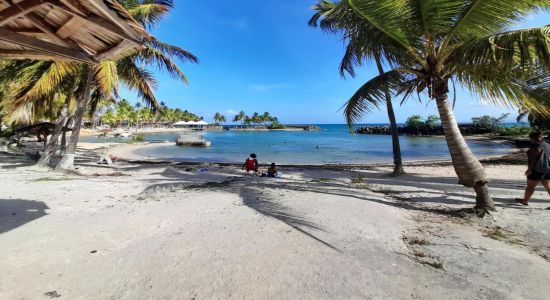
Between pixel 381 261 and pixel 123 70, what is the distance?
41.0ft

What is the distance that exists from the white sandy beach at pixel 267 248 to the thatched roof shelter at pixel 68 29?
2389 millimetres

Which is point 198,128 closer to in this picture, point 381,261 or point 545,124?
point 545,124

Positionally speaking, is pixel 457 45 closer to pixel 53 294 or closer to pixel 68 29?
pixel 68 29

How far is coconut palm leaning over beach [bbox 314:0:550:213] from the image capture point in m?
4.66

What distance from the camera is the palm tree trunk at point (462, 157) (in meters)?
5.59

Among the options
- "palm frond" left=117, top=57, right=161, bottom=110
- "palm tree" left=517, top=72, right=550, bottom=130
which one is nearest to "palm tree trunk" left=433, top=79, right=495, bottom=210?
"palm tree" left=517, top=72, right=550, bottom=130

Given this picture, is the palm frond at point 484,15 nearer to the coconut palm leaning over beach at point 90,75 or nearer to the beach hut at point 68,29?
the beach hut at point 68,29

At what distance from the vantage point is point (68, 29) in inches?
127

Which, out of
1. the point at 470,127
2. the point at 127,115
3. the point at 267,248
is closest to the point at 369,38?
the point at 267,248

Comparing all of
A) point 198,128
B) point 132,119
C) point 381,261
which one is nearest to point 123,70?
point 381,261

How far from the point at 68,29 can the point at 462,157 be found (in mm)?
6198

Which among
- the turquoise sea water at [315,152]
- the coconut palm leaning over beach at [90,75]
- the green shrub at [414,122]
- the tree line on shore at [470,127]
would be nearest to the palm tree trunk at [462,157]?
the coconut palm leaning over beach at [90,75]

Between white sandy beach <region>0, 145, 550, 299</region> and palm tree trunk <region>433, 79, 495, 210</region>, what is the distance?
422 mm

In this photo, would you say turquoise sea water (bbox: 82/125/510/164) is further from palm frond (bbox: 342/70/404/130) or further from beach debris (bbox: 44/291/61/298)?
beach debris (bbox: 44/291/61/298)
